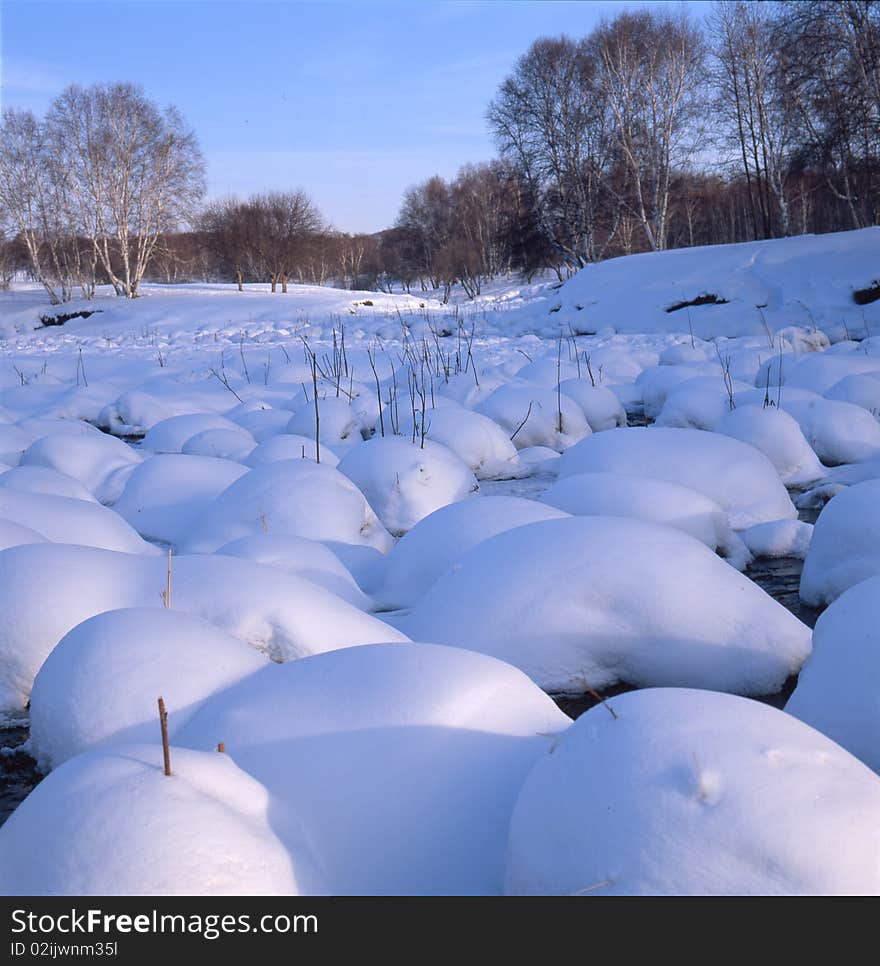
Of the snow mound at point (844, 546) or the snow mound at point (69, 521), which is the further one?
the snow mound at point (69, 521)

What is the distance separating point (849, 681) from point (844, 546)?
971 mm

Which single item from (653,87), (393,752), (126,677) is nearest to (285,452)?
(126,677)

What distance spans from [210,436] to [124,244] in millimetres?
18610

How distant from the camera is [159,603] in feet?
6.45

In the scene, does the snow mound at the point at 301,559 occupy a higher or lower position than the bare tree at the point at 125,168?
lower

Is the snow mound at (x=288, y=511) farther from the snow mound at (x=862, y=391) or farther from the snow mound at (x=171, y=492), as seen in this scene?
the snow mound at (x=862, y=391)

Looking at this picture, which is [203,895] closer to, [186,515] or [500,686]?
[500,686]

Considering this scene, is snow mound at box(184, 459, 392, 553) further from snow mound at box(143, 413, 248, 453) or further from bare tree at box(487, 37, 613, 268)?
bare tree at box(487, 37, 613, 268)

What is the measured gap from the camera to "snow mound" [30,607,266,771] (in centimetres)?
150

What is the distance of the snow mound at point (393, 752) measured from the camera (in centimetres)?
123

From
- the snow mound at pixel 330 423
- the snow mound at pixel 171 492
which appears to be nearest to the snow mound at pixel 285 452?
the snow mound at pixel 171 492

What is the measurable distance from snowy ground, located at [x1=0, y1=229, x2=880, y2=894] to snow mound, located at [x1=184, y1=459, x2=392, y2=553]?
1 centimetres

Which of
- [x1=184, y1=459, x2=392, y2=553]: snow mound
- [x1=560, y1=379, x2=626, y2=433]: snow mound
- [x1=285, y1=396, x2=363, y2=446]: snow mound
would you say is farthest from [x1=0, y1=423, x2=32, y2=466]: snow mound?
[x1=560, y1=379, x2=626, y2=433]: snow mound

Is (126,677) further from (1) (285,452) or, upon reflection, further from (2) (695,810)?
(1) (285,452)
